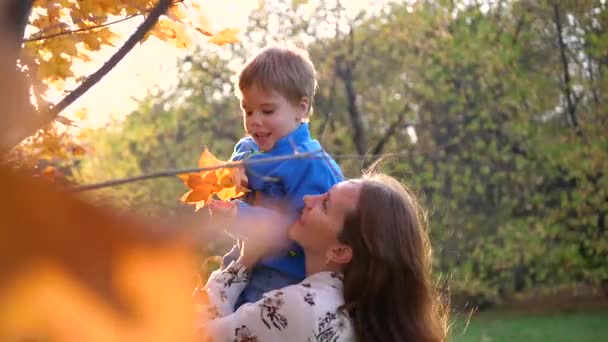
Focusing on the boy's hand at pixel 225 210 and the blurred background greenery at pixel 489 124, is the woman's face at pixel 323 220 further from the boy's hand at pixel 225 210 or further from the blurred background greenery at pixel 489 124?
the blurred background greenery at pixel 489 124

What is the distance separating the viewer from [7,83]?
111cm

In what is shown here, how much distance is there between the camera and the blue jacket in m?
2.64

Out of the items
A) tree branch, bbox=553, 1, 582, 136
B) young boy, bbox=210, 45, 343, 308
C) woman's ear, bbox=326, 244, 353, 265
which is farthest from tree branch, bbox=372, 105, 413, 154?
woman's ear, bbox=326, 244, 353, 265

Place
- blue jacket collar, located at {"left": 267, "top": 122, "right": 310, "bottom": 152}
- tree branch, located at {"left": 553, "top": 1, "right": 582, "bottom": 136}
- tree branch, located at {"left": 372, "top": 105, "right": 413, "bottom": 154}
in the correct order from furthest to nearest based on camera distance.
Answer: tree branch, located at {"left": 372, "top": 105, "right": 413, "bottom": 154} < tree branch, located at {"left": 553, "top": 1, "right": 582, "bottom": 136} < blue jacket collar, located at {"left": 267, "top": 122, "right": 310, "bottom": 152}

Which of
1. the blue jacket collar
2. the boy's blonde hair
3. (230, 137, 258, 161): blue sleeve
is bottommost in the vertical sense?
(230, 137, 258, 161): blue sleeve

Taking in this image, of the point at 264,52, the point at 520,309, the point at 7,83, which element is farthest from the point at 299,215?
the point at 520,309

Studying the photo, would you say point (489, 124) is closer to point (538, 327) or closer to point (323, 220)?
point (538, 327)

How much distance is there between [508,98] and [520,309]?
335 centimetres

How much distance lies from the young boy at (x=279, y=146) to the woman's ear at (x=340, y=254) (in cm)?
14

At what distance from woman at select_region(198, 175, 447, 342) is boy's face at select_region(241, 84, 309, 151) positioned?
22 cm

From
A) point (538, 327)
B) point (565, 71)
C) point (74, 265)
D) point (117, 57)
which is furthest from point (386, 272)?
point (565, 71)

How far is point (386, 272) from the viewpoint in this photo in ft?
8.64

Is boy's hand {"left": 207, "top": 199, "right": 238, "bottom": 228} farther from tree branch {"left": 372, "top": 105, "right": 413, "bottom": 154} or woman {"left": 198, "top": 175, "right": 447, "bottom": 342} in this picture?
tree branch {"left": 372, "top": 105, "right": 413, "bottom": 154}

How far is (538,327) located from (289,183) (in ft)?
34.9
